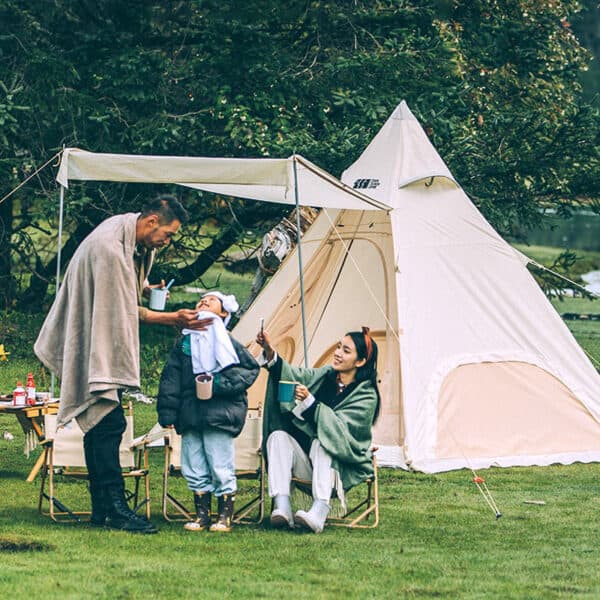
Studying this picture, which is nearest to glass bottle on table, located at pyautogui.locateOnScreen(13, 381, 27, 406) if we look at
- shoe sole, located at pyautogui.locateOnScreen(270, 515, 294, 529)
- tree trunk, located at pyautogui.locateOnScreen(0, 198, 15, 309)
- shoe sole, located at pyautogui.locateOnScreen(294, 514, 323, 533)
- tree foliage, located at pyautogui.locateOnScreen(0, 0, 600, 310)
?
shoe sole, located at pyautogui.locateOnScreen(270, 515, 294, 529)

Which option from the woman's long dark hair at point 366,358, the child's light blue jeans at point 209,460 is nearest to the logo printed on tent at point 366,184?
the woman's long dark hair at point 366,358

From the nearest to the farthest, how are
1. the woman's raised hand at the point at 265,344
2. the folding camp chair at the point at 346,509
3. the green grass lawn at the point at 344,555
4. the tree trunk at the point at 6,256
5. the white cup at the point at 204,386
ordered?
the green grass lawn at the point at 344,555 → the white cup at the point at 204,386 → the woman's raised hand at the point at 265,344 → the folding camp chair at the point at 346,509 → the tree trunk at the point at 6,256

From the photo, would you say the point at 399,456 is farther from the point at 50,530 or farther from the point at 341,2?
the point at 341,2

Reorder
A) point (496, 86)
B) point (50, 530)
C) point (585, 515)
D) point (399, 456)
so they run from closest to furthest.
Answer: point (50, 530), point (585, 515), point (399, 456), point (496, 86)

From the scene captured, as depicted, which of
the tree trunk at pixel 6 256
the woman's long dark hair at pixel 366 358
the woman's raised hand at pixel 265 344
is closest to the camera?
the woman's raised hand at pixel 265 344

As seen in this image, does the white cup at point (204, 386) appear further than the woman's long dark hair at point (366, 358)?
No

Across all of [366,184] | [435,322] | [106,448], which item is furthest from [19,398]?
[366,184]

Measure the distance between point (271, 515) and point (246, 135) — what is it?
256 inches

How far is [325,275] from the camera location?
10.1 m

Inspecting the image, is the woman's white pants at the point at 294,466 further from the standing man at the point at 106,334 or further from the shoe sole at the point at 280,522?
the standing man at the point at 106,334

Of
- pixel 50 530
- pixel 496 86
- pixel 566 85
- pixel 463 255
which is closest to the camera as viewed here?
pixel 50 530

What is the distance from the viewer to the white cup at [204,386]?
6.65 meters

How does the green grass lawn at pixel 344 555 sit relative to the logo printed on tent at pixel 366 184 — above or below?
below

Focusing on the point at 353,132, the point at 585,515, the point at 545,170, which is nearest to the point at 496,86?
the point at 545,170
